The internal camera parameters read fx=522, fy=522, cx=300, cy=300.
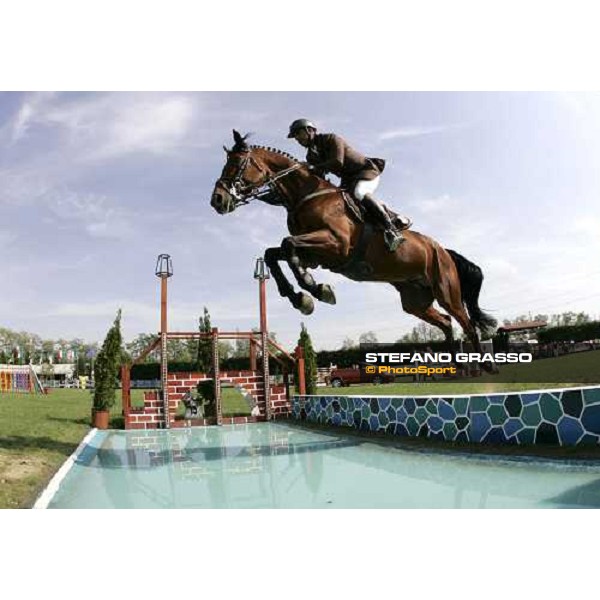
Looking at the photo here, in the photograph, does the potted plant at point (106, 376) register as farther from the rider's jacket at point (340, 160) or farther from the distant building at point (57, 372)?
Result: the distant building at point (57, 372)

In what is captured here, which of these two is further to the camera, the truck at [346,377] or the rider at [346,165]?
the truck at [346,377]

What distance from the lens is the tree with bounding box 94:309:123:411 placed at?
11.0m

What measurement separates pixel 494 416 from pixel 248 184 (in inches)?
150

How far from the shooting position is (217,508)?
389 centimetres

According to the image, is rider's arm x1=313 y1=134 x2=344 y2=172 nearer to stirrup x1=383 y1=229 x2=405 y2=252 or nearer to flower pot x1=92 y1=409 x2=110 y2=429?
stirrup x1=383 y1=229 x2=405 y2=252

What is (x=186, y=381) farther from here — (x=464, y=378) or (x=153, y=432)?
(x=464, y=378)

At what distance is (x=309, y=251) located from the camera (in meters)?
4.30

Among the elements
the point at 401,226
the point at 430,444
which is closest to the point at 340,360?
the point at 430,444

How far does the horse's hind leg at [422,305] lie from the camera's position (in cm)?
562

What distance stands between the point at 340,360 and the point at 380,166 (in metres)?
21.6

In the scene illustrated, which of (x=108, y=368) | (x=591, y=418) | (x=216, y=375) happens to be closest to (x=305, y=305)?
(x=591, y=418)

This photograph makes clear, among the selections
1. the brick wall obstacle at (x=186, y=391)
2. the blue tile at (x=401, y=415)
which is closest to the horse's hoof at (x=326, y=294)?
the blue tile at (x=401, y=415)

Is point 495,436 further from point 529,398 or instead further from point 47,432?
point 47,432

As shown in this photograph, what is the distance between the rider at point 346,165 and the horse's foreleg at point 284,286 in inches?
41.3
